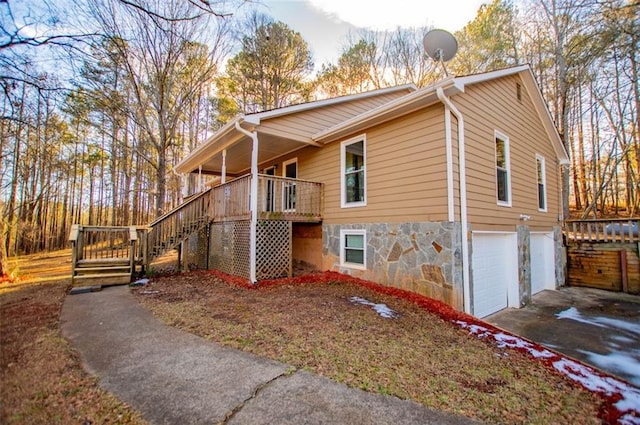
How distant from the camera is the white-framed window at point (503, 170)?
680cm

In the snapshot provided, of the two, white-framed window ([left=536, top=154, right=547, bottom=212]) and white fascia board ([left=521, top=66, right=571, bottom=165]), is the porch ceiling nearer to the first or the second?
white fascia board ([left=521, top=66, right=571, bottom=165])

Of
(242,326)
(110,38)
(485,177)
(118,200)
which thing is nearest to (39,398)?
(242,326)

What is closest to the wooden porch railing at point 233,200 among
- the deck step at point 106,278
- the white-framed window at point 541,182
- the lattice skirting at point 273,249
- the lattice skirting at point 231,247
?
the lattice skirting at point 231,247

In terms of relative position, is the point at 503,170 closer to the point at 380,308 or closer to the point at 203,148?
the point at 380,308

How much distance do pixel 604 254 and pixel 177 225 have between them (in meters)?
13.4

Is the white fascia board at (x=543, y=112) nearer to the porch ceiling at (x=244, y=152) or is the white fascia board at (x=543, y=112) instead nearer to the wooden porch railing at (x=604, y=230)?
the wooden porch railing at (x=604, y=230)

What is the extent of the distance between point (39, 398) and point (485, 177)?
7.64m

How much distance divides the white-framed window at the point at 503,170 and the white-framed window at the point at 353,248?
136 inches

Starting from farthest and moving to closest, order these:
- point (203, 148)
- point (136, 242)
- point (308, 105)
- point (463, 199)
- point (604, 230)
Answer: point (203, 148)
point (604, 230)
point (308, 105)
point (136, 242)
point (463, 199)

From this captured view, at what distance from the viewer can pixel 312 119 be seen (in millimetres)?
8328

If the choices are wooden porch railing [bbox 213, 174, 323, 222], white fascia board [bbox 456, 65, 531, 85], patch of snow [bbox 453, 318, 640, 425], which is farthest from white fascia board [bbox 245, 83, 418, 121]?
patch of snow [bbox 453, 318, 640, 425]

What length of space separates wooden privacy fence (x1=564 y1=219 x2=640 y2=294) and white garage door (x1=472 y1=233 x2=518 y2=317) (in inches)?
167

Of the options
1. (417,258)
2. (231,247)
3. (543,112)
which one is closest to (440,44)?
(543,112)

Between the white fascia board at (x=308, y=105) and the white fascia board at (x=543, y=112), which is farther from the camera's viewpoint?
the white fascia board at (x=543, y=112)
